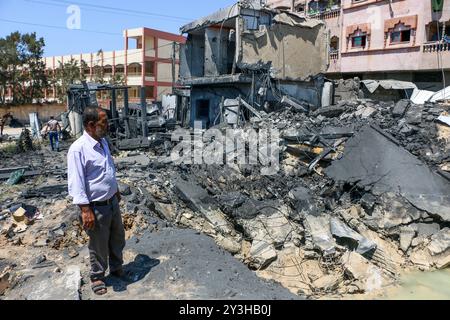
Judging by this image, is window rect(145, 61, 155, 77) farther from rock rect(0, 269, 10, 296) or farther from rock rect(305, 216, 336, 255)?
rock rect(0, 269, 10, 296)

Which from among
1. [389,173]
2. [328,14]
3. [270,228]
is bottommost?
[270,228]

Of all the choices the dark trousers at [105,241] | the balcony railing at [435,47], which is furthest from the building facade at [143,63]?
the dark trousers at [105,241]

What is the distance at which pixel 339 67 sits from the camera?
25812 mm

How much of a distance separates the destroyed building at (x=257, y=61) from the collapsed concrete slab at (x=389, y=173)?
6.14 m

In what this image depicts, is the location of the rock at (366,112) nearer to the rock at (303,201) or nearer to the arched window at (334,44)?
the rock at (303,201)

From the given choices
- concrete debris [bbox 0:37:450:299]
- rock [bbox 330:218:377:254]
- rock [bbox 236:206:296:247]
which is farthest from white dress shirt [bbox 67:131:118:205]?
rock [bbox 330:218:377:254]

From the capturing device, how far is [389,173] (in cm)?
802

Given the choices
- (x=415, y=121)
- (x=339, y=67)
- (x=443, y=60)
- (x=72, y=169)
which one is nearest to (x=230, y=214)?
(x=72, y=169)

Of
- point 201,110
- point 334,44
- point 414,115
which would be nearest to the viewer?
point 414,115

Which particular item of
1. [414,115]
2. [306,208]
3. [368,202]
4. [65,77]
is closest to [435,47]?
[414,115]

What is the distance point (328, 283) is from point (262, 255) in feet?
3.53

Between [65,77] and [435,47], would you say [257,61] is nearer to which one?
[435,47]

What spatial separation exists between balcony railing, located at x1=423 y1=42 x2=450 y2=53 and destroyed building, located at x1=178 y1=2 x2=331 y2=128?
6889 mm

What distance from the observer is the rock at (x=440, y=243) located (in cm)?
654
